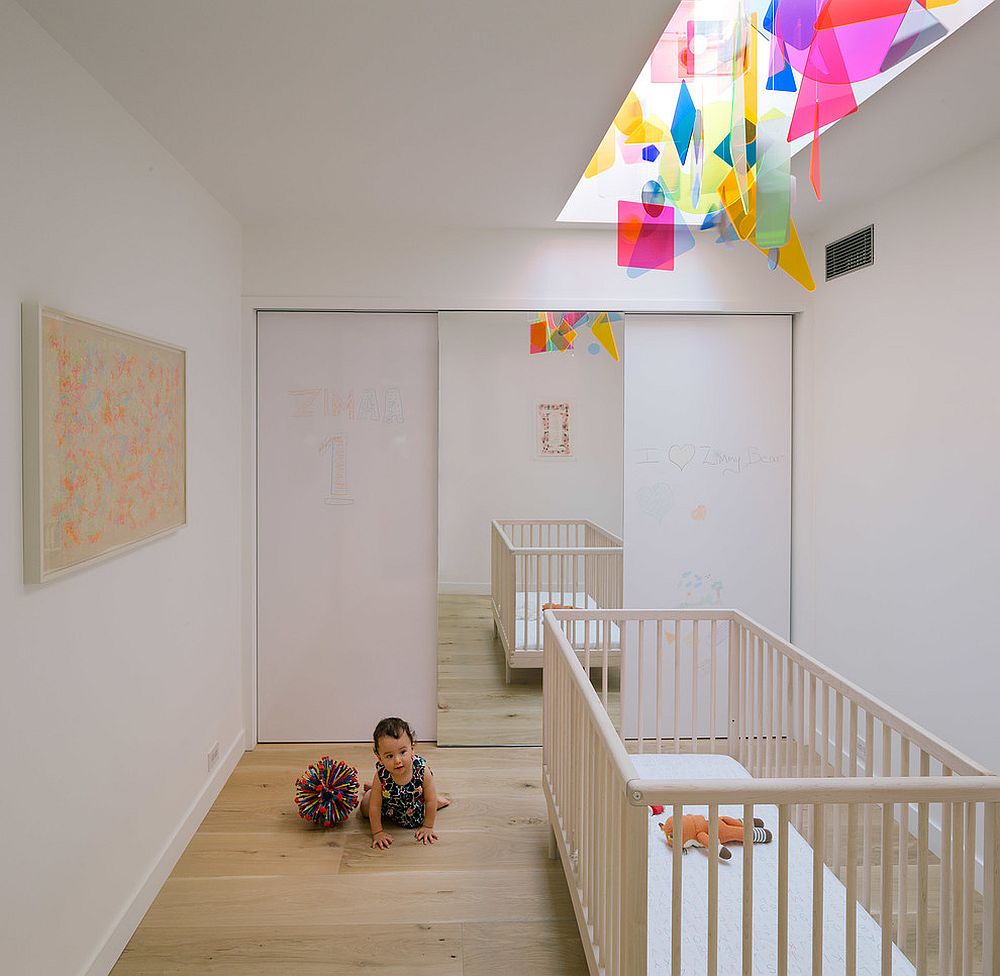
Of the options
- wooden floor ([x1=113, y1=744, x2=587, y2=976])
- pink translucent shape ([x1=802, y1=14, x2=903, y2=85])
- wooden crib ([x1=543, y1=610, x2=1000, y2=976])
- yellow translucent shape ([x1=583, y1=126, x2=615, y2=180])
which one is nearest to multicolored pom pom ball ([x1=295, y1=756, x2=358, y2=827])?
wooden floor ([x1=113, y1=744, x2=587, y2=976])

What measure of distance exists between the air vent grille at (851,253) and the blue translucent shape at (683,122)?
1129 millimetres

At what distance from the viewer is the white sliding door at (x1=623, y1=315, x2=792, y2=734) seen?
12.6 feet

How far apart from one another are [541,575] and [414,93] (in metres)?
2.07

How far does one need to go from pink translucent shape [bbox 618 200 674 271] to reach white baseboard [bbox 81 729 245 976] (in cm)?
227

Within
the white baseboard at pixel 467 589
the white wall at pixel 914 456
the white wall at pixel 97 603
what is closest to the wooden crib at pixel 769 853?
the white wall at pixel 914 456

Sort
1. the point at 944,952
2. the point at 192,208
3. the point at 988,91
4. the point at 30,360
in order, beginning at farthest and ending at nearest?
the point at 192,208 < the point at 988,91 < the point at 30,360 < the point at 944,952

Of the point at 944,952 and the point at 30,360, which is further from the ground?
the point at 30,360

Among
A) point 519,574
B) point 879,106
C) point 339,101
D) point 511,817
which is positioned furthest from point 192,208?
point 511,817

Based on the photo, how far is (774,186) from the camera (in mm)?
1891

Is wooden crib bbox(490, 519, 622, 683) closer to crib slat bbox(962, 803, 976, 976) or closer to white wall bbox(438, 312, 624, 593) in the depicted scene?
white wall bbox(438, 312, 624, 593)

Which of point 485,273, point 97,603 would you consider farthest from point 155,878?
point 485,273

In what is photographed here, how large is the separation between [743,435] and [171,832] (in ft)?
9.05

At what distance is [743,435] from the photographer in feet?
12.7

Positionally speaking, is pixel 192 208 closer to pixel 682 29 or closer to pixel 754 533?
pixel 682 29
